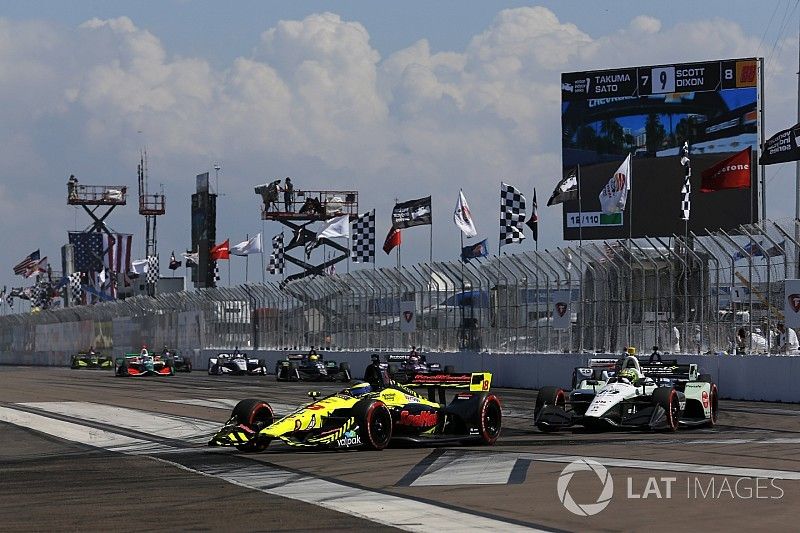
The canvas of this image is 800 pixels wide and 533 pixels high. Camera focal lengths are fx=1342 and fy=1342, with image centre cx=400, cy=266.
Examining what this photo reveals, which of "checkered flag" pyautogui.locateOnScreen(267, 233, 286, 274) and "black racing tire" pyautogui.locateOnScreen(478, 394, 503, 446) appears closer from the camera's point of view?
"black racing tire" pyautogui.locateOnScreen(478, 394, 503, 446)

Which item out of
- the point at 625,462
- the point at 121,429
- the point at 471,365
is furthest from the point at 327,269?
the point at 625,462

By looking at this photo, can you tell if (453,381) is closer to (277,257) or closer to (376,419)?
(376,419)

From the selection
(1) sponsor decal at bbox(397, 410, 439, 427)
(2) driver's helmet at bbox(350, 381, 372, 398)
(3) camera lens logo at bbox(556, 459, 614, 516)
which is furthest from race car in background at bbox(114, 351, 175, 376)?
(3) camera lens logo at bbox(556, 459, 614, 516)

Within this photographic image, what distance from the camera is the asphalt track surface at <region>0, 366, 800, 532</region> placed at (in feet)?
33.3

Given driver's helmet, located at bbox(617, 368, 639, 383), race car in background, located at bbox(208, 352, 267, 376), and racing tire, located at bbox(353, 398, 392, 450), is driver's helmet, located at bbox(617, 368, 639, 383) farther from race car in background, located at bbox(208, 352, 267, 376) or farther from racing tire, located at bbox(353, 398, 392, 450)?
race car in background, located at bbox(208, 352, 267, 376)

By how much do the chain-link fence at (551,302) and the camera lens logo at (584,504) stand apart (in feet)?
47.3

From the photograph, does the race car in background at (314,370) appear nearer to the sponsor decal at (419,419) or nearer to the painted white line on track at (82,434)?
the painted white line on track at (82,434)

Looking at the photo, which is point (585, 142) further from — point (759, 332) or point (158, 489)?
point (158, 489)

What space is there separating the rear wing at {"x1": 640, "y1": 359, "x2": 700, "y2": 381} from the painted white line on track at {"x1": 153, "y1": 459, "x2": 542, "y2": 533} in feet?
28.9

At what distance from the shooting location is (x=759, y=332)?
28438 millimetres

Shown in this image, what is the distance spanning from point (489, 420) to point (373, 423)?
1.87m

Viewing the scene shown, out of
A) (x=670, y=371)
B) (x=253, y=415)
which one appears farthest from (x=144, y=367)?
(x=253, y=415)

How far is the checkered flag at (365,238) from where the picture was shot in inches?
2089

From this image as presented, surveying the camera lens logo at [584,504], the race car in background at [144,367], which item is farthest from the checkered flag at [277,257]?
the camera lens logo at [584,504]
